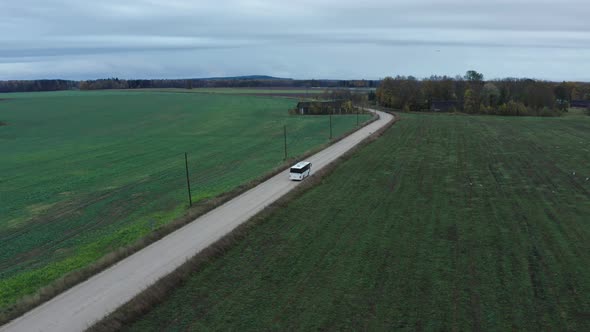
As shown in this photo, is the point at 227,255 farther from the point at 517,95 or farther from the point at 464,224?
the point at 517,95

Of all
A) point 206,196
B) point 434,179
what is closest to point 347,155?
point 434,179

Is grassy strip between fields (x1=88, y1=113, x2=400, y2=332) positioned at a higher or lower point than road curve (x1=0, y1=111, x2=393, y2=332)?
higher

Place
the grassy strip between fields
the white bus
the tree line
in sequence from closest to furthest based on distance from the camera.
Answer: the grassy strip between fields
the white bus
the tree line

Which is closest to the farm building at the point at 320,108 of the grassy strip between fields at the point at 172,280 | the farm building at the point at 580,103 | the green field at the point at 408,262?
the green field at the point at 408,262

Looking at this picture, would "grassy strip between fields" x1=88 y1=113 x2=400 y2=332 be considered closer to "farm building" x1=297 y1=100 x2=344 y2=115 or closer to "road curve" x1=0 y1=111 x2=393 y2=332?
"road curve" x1=0 y1=111 x2=393 y2=332

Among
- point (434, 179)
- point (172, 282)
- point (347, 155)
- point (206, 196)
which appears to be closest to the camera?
point (172, 282)

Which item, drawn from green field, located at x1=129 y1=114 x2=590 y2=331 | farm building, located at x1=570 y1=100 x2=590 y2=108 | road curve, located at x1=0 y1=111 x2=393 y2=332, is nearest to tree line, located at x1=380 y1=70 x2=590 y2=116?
farm building, located at x1=570 y1=100 x2=590 y2=108
